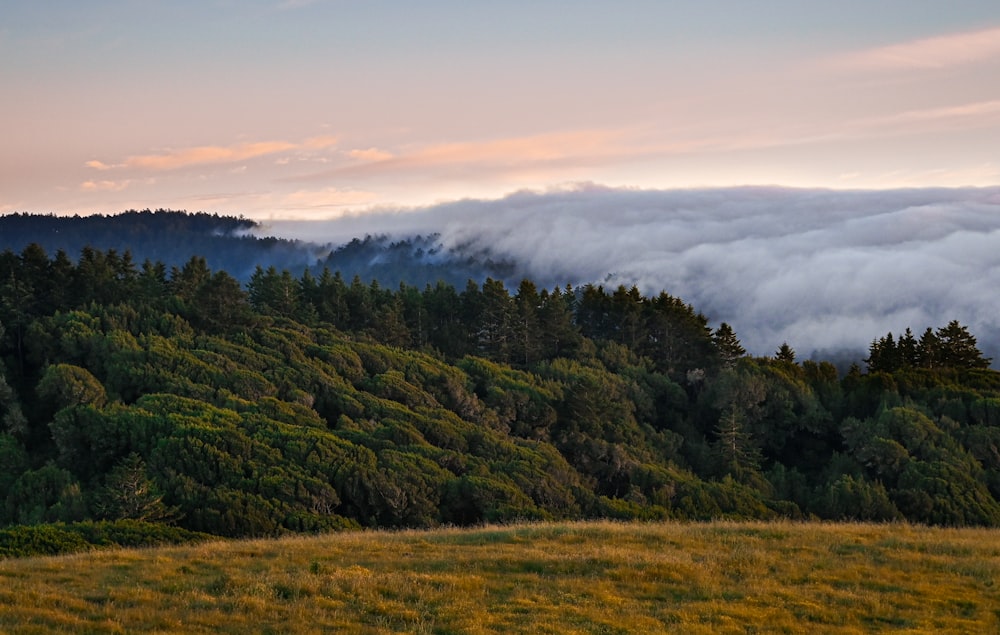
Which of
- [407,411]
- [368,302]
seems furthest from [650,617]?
[368,302]

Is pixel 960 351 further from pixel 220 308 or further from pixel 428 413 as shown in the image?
pixel 220 308

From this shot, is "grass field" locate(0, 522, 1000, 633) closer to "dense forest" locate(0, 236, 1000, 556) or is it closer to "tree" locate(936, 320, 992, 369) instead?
"dense forest" locate(0, 236, 1000, 556)

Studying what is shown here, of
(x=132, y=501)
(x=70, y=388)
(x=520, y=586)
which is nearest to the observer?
(x=520, y=586)

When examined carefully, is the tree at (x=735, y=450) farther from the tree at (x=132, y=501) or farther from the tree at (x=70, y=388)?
the tree at (x=70, y=388)

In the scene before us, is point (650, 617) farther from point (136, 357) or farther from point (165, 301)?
point (165, 301)

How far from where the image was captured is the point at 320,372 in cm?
5072

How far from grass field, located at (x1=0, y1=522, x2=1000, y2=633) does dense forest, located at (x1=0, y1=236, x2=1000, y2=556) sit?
13604mm

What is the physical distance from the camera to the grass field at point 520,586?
12.7 m

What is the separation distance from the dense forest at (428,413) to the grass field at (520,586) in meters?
13.6

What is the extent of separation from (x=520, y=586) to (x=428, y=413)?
33.1 m

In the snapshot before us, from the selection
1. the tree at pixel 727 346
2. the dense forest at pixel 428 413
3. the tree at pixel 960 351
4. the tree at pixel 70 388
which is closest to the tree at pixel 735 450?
the dense forest at pixel 428 413

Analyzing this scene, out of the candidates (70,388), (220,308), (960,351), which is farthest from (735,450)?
(70,388)

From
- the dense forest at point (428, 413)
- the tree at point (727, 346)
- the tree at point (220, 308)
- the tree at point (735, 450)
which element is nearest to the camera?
the dense forest at point (428, 413)

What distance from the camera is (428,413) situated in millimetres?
47938
